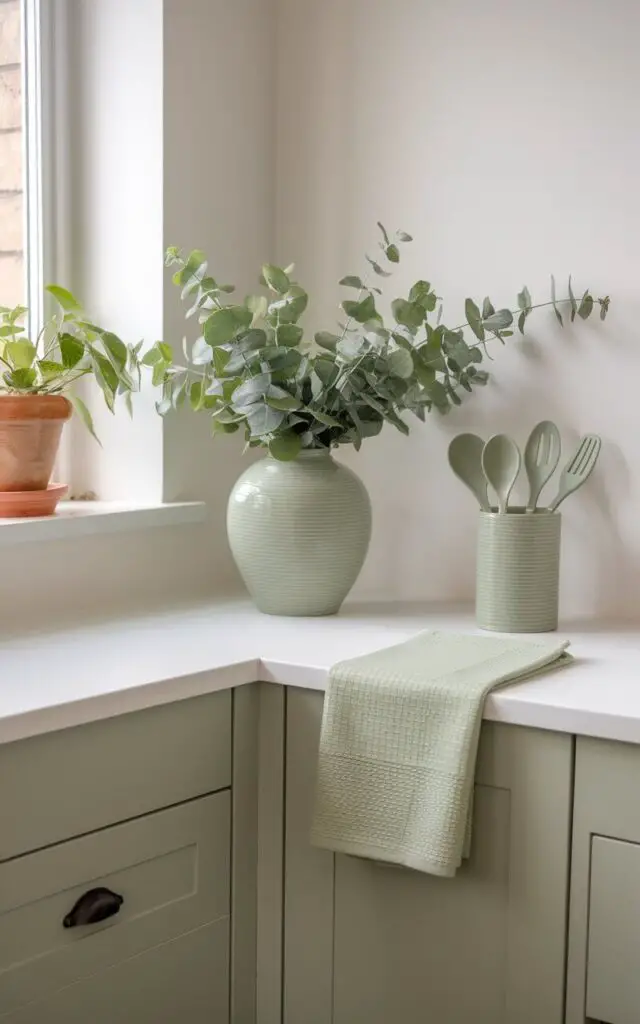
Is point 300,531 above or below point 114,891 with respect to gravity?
above

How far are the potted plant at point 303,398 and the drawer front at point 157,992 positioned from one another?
1.76ft

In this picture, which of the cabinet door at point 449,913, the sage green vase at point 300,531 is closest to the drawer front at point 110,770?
the cabinet door at point 449,913

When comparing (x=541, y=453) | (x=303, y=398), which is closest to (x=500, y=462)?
(x=541, y=453)

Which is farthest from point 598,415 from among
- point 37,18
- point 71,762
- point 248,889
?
point 37,18

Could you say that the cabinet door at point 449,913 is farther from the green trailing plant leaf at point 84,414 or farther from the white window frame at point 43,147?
the white window frame at point 43,147

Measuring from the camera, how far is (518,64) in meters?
1.93

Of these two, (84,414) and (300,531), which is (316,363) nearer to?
(300,531)

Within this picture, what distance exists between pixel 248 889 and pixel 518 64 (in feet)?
4.28

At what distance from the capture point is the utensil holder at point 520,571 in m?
1.76

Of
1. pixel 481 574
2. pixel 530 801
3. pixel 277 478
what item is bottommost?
pixel 530 801

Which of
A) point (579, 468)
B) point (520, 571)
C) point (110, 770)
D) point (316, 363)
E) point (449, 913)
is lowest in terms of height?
point (449, 913)

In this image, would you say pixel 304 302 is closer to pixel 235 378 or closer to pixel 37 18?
pixel 235 378

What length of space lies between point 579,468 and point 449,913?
72cm

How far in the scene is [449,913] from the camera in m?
1.44
